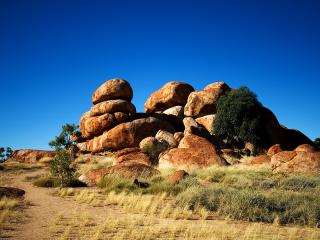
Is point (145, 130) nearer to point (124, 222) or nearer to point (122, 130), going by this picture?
point (122, 130)

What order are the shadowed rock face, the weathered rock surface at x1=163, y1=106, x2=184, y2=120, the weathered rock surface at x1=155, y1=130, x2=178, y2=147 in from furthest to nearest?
the weathered rock surface at x1=163, y1=106, x2=184, y2=120 < the shadowed rock face < the weathered rock surface at x1=155, y1=130, x2=178, y2=147

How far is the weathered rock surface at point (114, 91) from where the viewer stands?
43.6m

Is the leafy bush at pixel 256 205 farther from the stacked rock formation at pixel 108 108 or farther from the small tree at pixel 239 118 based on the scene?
the stacked rock formation at pixel 108 108

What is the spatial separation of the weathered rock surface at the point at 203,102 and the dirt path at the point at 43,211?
29918mm

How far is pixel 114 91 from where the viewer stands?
4356 cm

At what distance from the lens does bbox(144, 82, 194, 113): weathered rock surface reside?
49.3m

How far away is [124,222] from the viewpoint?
10.8m

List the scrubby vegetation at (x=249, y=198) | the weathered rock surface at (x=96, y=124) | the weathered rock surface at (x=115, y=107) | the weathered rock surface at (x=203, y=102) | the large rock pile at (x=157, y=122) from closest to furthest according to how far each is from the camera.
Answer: the scrubby vegetation at (x=249, y=198) → the large rock pile at (x=157, y=122) → the weathered rock surface at (x=96, y=124) → the weathered rock surface at (x=115, y=107) → the weathered rock surface at (x=203, y=102)

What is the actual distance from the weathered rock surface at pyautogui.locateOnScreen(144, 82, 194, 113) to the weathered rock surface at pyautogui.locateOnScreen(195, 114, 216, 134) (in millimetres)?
5129

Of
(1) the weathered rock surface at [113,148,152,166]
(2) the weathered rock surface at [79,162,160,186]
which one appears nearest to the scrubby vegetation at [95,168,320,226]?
(2) the weathered rock surface at [79,162,160,186]

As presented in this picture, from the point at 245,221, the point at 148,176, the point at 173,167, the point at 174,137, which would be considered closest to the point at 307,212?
the point at 245,221

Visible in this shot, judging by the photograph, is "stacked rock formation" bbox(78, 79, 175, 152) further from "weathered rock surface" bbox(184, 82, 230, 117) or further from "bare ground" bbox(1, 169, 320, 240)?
"bare ground" bbox(1, 169, 320, 240)

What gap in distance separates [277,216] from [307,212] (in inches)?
49.6

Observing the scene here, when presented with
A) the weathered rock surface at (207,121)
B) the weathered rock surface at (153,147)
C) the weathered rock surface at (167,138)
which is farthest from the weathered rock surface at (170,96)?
the weathered rock surface at (153,147)
